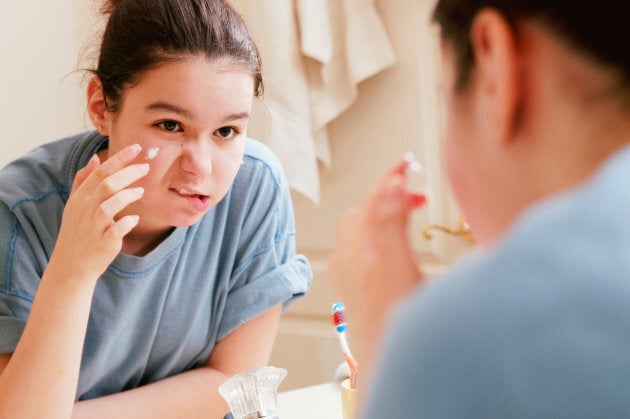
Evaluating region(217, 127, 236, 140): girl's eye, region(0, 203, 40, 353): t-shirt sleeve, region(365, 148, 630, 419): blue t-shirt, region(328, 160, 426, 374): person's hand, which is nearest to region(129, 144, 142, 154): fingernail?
region(217, 127, 236, 140): girl's eye

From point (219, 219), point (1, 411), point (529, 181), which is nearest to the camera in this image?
point (529, 181)

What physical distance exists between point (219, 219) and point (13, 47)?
1000 mm

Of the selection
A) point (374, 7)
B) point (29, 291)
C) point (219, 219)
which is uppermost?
point (374, 7)

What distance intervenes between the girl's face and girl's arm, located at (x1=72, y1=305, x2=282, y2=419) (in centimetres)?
24

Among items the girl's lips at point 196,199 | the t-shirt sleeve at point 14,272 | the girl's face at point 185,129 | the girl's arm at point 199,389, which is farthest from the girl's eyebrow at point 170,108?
the girl's arm at point 199,389

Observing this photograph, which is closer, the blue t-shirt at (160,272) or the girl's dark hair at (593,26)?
the girl's dark hair at (593,26)

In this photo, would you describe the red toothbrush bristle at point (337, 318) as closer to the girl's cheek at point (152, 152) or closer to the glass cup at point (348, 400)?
the glass cup at point (348, 400)

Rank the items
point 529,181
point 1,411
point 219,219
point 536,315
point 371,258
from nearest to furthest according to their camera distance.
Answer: point 536,315 → point 529,181 → point 371,258 → point 1,411 → point 219,219

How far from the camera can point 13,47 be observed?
2.10 m

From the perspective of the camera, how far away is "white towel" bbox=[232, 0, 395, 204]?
6.57 ft

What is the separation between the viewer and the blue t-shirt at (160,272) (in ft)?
4.01

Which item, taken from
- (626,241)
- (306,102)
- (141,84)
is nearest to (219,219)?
(141,84)

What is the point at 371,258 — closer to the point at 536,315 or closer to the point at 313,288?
the point at 536,315

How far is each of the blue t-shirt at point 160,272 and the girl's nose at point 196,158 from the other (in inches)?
7.2
